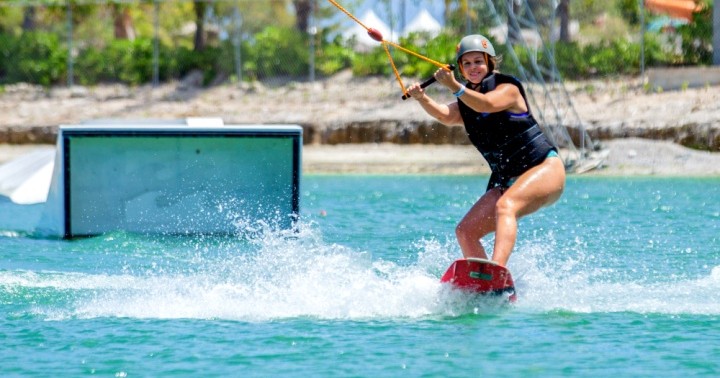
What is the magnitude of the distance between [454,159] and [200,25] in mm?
9475

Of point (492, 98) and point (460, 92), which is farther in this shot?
point (492, 98)

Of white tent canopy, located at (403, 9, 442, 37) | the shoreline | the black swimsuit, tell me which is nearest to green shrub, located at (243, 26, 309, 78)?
white tent canopy, located at (403, 9, 442, 37)

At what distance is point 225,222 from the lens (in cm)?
1209

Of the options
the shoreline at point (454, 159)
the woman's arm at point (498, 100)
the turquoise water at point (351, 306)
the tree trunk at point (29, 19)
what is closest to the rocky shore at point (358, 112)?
the shoreline at point (454, 159)

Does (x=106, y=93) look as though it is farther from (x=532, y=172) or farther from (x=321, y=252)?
(x=532, y=172)

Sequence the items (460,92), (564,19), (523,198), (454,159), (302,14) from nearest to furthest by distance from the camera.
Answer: (460,92) → (523,198) → (454,159) → (564,19) → (302,14)

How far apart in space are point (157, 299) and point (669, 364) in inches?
133

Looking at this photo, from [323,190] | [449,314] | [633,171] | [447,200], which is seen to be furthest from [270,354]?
[633,171]

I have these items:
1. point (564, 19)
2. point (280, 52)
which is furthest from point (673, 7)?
point (280, 52)

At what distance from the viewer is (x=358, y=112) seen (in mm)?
24375

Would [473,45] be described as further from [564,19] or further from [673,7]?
[564,19]

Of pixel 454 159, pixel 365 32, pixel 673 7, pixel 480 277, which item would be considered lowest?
pixel 454 159

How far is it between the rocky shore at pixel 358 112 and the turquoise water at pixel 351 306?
8270mm

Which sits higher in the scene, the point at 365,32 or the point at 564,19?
the point at 564,19
